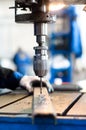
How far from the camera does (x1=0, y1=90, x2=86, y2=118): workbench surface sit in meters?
1.04

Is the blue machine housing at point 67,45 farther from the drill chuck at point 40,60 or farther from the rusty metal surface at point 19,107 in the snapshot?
the drill chuck at point 40,60

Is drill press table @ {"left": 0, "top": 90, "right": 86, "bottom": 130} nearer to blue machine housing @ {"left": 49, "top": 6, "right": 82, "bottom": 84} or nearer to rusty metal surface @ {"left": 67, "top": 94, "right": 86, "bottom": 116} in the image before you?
rusty metal surface @ {"left": 67, "top": 94, "right": 86, "bottom": 116}

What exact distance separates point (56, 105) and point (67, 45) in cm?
301

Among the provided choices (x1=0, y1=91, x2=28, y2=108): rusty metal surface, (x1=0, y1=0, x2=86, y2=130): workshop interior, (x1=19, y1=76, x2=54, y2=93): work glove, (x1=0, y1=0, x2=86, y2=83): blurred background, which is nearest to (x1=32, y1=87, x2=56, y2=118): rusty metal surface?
(x1=0, y1=0, x2=86, y2=130): workshop interior

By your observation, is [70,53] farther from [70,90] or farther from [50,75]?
[70,90]

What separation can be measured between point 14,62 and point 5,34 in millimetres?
704

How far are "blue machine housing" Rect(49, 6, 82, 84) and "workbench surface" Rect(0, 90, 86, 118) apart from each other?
8.64ft

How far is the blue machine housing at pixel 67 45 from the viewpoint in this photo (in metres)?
4.06

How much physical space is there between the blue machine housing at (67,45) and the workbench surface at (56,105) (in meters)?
2.63

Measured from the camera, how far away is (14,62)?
14.8 feet

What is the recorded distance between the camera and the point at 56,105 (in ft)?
3.85

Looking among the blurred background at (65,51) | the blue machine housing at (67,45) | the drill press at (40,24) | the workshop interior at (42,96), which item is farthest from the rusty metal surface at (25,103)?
the blue machine housing at (67,45)

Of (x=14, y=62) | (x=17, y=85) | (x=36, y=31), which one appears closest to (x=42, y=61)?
(x=36, y=31)

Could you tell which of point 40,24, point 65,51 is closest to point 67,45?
point 65,51
